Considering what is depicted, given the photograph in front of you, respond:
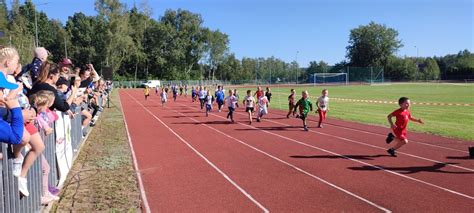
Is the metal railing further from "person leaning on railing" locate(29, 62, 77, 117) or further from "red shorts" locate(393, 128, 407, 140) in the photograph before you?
"red shorts" locate(393, 128, 407, 140)

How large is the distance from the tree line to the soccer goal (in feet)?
32.5

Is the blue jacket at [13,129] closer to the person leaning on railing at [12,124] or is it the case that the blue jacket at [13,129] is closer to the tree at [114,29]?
the person leaning on railing at [12,124]

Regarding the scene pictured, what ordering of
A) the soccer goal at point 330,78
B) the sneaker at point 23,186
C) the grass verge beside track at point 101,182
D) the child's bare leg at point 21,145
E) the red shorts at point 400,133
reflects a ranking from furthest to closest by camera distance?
the soccer goal at point 330,78
the red shorts at point 400,133
the grass verge beside track at point 101,182
the sneaker at point 23,186
the child's bare leg at point 21,145

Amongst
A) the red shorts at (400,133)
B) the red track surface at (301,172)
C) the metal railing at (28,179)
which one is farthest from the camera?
the red shorts at (400,133)

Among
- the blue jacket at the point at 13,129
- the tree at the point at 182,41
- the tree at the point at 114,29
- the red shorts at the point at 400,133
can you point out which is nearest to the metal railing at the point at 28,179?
the blue jacket at the point at 13,129

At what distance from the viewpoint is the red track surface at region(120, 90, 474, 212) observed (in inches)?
263

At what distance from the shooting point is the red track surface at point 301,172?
6691 mm

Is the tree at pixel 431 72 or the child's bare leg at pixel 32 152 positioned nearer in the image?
the child's bare leg at pixel 32 152

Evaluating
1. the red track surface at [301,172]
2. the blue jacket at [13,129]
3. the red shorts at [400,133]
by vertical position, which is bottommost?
the red track surface at [301,172]

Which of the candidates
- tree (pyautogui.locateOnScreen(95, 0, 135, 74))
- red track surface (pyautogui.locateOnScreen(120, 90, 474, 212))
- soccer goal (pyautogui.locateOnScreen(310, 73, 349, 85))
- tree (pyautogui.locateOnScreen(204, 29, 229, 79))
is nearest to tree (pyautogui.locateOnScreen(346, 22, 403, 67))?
soccer goal (pyautogui.locateOnScreen(310, 73, 349, 85))

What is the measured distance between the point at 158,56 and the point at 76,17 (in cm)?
1742

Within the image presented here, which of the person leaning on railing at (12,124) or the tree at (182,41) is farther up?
the tree at (182,41)

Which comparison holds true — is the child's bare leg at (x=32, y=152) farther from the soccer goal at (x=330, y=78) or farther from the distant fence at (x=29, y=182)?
the soccer goal at (x=330, y=78)

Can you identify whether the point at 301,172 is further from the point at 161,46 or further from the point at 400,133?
the point at 161,46
